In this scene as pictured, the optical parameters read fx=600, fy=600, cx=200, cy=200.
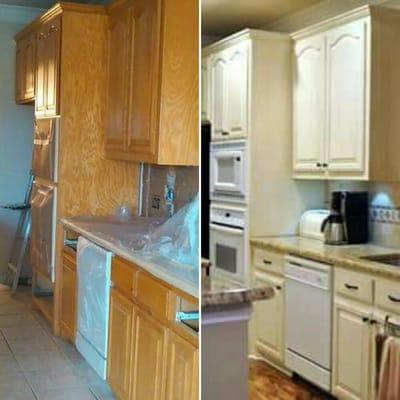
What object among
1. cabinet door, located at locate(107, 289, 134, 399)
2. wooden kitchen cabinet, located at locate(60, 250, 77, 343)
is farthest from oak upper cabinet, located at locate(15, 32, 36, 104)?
cabinet door, located at locate(107, 289, 134, 399)

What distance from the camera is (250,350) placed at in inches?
47.1

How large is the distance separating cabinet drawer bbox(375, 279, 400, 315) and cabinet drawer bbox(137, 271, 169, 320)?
1099 mm

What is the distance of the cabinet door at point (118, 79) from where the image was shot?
9.31 ft

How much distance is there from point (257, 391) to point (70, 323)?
1.98 meters

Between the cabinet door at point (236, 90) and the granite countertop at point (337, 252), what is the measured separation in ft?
0.74

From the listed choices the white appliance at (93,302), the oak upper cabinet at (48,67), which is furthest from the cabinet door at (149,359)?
the oak upper cabinet at (48,67)

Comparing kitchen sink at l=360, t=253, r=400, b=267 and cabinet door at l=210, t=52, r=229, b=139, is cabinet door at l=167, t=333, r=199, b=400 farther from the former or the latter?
kitchen sink at l=360, t=253, r=400, b=267

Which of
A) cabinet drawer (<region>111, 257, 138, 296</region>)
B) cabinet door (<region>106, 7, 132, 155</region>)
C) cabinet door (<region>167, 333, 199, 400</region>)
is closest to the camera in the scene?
cabinet door (<region>167, 333, 199, 400</region>)

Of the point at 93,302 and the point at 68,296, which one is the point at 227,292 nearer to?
the point at 93,302

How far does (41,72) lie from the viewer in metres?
2.99

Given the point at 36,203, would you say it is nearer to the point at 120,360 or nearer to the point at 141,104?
the point at 141,104

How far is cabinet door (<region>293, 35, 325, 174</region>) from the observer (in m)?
0.97

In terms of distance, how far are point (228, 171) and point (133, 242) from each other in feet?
4.34

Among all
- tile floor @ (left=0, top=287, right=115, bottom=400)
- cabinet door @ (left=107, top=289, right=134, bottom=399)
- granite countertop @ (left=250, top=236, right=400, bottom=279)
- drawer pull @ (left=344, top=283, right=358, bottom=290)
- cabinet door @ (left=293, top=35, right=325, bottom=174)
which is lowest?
tile floor @ (left=0, top=287, right=115, bottom=400)
